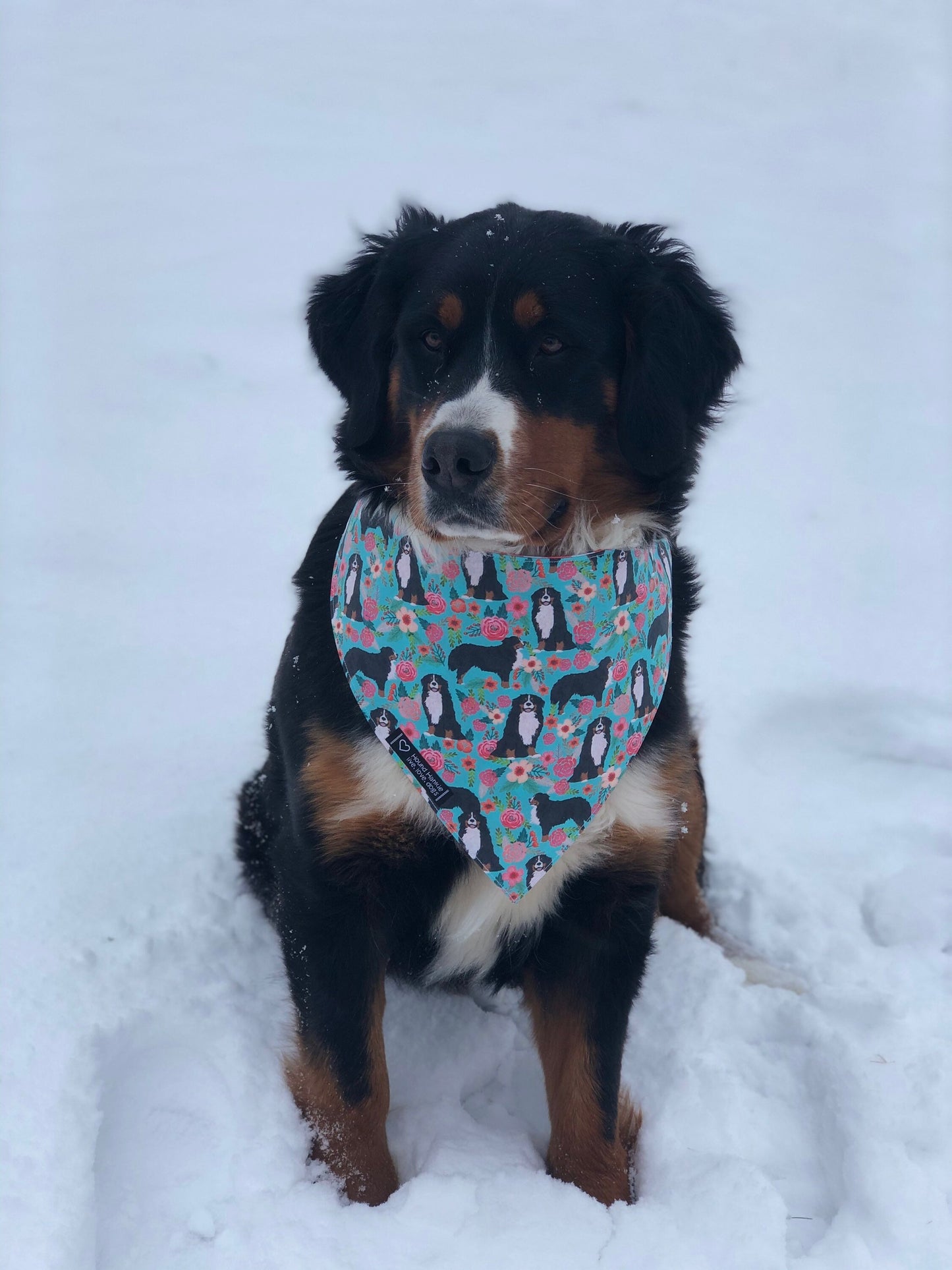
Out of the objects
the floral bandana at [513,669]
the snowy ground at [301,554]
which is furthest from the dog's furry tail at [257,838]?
the floral bandana at [513,669]

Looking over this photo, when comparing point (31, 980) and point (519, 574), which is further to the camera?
point (31, 980)

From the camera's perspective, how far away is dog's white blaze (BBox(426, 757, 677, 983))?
8.26ft

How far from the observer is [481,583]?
251 centimetres

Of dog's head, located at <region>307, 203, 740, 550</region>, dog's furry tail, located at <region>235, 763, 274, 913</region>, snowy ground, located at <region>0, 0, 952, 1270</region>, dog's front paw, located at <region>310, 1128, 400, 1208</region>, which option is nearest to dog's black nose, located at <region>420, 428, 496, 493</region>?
dog's head, located at <region>307, 203, 740, 550</region>

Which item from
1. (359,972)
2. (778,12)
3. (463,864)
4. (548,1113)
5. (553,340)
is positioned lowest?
(548,1113)

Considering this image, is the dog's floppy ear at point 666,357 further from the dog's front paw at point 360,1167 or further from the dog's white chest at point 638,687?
the dog's front paw at point 360,1167

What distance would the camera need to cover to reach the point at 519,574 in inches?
98.8

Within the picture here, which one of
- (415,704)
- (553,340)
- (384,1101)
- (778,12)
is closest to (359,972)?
(384,1101)

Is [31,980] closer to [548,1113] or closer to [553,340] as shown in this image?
[548,1113]

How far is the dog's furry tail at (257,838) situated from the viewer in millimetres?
3074

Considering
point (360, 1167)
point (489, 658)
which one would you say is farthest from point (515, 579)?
point (360, 1167)

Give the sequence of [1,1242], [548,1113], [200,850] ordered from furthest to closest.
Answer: [200,850], [548,1113], [1,1242]

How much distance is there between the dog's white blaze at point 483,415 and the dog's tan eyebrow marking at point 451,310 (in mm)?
187

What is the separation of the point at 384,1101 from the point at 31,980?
91 cm
